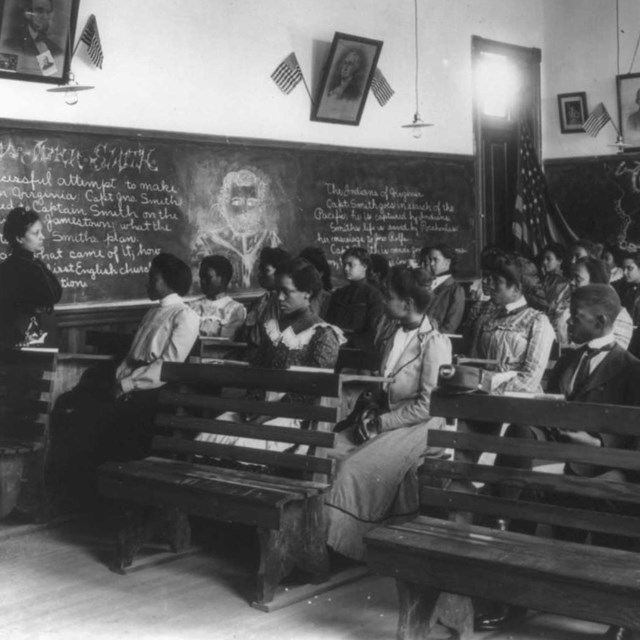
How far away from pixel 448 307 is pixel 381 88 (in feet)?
8.68

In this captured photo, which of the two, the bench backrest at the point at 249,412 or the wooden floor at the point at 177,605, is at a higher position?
the bench backrest at the point at 249,412

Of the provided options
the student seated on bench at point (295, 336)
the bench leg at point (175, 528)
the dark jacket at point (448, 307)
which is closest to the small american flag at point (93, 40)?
the student seated on bench at point (295, 336)

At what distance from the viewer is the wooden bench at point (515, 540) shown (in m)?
3.13

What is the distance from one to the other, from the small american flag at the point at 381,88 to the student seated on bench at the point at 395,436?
5.19 meters

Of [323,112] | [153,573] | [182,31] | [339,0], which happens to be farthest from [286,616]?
[339,0]

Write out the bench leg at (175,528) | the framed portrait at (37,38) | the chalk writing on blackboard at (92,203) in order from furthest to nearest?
the chalk writing on blackboard at (92,203)
the framed portrait at (37,38)
the bench leg at (175,528)

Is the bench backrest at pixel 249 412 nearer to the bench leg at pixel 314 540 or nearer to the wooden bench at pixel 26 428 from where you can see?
the bench leg at pixel 314 540

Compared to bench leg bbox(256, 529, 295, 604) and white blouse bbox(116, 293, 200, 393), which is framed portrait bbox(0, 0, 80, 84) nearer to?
white blouse bbox(116, 293, 200, 393)

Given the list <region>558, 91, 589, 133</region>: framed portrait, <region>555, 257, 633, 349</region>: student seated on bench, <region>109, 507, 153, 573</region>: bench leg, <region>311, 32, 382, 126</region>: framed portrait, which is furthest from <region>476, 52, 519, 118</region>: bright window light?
<region>109, 507, 153, 573</region>: bench leg

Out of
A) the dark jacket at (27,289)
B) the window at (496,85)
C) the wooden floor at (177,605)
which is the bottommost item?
the wooden floor at (177,605)

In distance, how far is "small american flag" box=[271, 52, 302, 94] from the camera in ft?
29.2

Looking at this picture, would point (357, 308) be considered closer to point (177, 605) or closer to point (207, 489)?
point (207, 489)

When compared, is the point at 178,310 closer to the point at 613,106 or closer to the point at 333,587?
the point at 333,587

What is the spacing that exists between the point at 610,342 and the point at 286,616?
167cm
